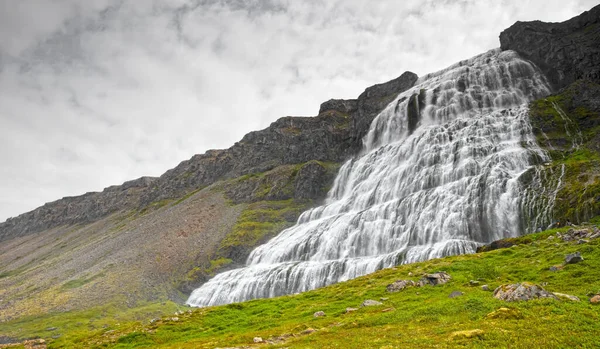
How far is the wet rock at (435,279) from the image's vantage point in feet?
90.6

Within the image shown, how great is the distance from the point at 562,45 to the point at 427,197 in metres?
73.4

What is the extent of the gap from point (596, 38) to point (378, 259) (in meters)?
90.0

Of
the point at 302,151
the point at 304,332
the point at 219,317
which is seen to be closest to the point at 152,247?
the point at 302,151

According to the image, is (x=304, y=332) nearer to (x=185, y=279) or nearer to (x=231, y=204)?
(x=185, y=279)

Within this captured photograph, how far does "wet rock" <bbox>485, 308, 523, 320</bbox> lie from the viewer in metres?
15.7

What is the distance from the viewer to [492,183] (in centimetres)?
5644

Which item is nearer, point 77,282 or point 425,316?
point 425,316

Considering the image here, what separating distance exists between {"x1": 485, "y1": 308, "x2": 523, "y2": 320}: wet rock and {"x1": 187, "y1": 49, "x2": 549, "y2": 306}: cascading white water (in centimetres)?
3185

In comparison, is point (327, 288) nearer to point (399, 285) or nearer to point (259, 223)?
point (399, 285)

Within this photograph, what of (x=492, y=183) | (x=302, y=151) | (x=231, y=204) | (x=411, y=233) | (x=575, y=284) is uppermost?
(x=302, y=151)

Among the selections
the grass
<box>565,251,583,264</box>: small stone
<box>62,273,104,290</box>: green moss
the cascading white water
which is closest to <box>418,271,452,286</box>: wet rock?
<box>565,251,583,264</box>: small stone

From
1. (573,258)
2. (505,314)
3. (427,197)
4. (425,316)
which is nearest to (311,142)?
(427,197)

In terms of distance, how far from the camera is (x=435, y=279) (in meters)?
28.0

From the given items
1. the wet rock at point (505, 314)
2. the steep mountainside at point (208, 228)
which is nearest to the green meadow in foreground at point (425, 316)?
the wet rock at point (505, 314)
